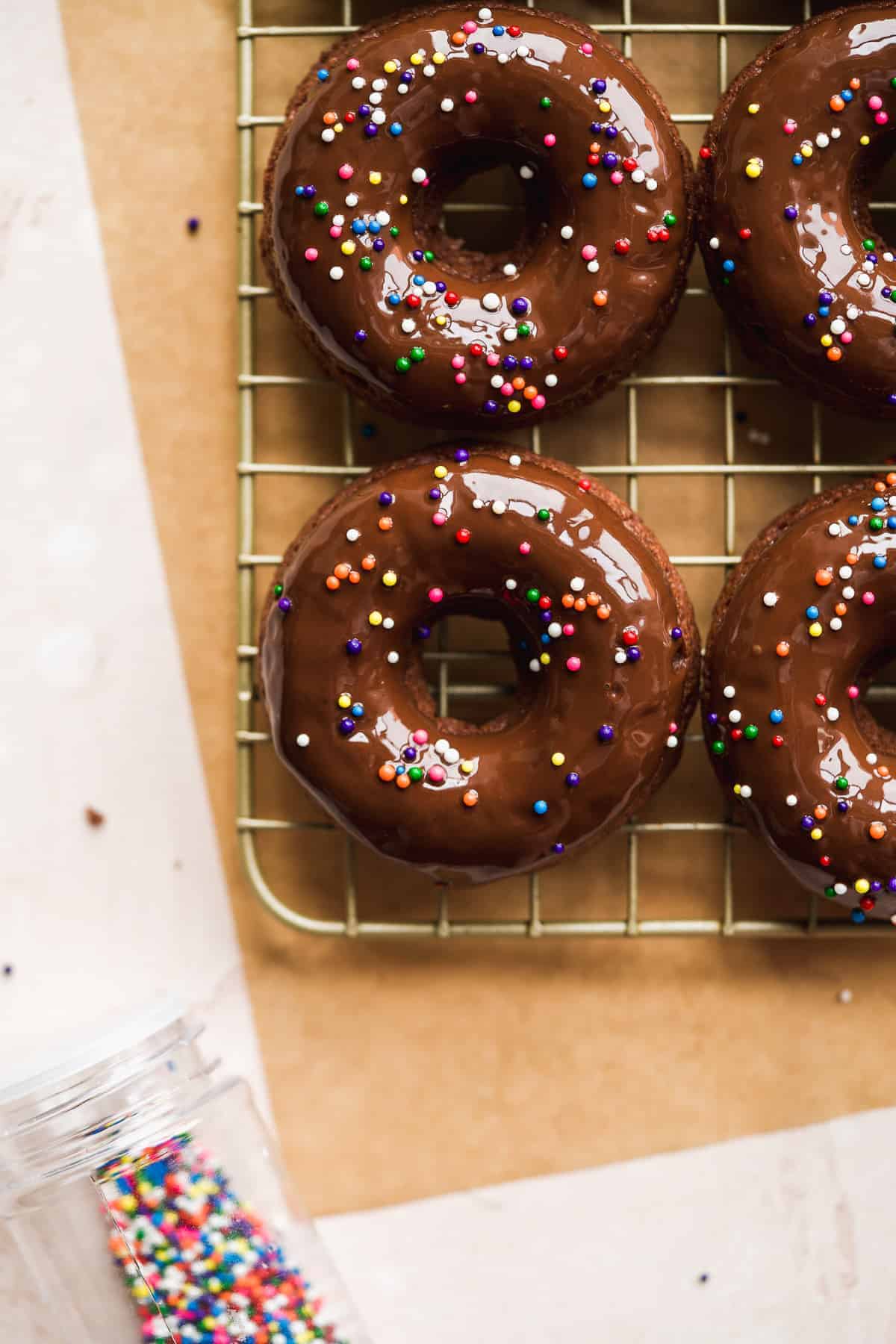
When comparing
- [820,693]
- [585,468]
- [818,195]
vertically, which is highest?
[818,195]

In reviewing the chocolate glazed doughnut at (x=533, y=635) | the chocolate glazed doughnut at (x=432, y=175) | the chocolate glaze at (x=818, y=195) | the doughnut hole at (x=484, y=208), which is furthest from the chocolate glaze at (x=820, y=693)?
the doughnut hole at (x=484, y=208)

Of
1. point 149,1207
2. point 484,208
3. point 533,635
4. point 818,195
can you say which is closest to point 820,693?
point 533,635

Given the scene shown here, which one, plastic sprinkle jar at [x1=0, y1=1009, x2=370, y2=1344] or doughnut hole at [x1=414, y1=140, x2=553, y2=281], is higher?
doughnut hole at [x1=414, y1=140, x2=553, y2=281]

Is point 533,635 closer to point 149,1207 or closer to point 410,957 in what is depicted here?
point 410,957

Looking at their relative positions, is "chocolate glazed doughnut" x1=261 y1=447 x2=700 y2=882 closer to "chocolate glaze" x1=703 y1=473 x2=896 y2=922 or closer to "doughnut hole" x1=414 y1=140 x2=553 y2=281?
"chocolate glaze" x1=703 y1=473 x2=896 y2=922

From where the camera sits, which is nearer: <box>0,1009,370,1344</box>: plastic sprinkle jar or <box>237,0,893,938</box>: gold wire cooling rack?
<box>0,1009,370,1344</box>: plastic sprinkle jar

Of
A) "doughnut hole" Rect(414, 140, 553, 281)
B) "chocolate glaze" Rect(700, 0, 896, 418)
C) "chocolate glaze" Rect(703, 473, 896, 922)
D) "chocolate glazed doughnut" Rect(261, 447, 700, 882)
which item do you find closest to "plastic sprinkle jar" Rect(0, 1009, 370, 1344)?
"chocolate glazed doughnut" Rect(261, 447, 700, 882)

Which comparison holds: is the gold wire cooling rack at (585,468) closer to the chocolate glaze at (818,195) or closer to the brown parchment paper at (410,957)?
the brown parchment paper at (410,957)
